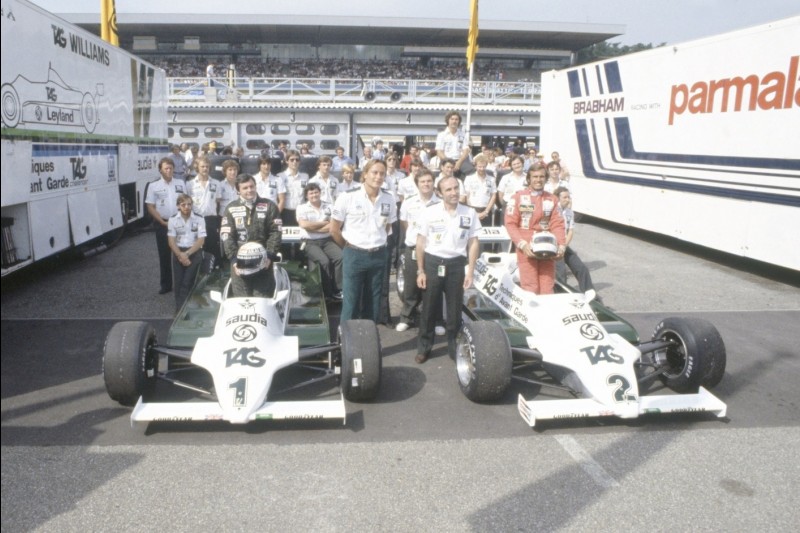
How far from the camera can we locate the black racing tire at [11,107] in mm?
7387

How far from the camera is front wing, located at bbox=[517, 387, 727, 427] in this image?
459 cm

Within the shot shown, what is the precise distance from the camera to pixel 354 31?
145 feet

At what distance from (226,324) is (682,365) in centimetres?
379

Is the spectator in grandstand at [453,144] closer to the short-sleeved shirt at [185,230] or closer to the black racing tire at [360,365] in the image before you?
the short-sleeved shirt at [185,230]

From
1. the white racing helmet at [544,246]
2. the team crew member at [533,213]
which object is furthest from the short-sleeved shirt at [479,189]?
the white racing helmet at [544,246]

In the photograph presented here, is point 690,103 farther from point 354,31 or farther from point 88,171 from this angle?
point 354,31

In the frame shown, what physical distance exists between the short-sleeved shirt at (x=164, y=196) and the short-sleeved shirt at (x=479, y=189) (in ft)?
14.2

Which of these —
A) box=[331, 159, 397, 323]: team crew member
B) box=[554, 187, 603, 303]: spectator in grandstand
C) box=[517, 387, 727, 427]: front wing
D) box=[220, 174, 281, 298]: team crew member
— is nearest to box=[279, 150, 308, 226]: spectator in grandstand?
box=[220, 174, 281, 298]: team crew member

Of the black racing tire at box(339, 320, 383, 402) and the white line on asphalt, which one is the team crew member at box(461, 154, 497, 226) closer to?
the black racing tire at box(339, 320, 383, 402)

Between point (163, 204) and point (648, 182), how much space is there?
9.67 metres

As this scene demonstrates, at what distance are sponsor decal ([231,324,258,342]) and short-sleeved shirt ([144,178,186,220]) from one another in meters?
4.24

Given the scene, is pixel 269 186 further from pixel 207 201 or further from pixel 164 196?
pixel 164 196

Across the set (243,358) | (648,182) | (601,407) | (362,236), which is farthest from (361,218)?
(648,182)

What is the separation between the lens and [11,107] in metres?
7.61
